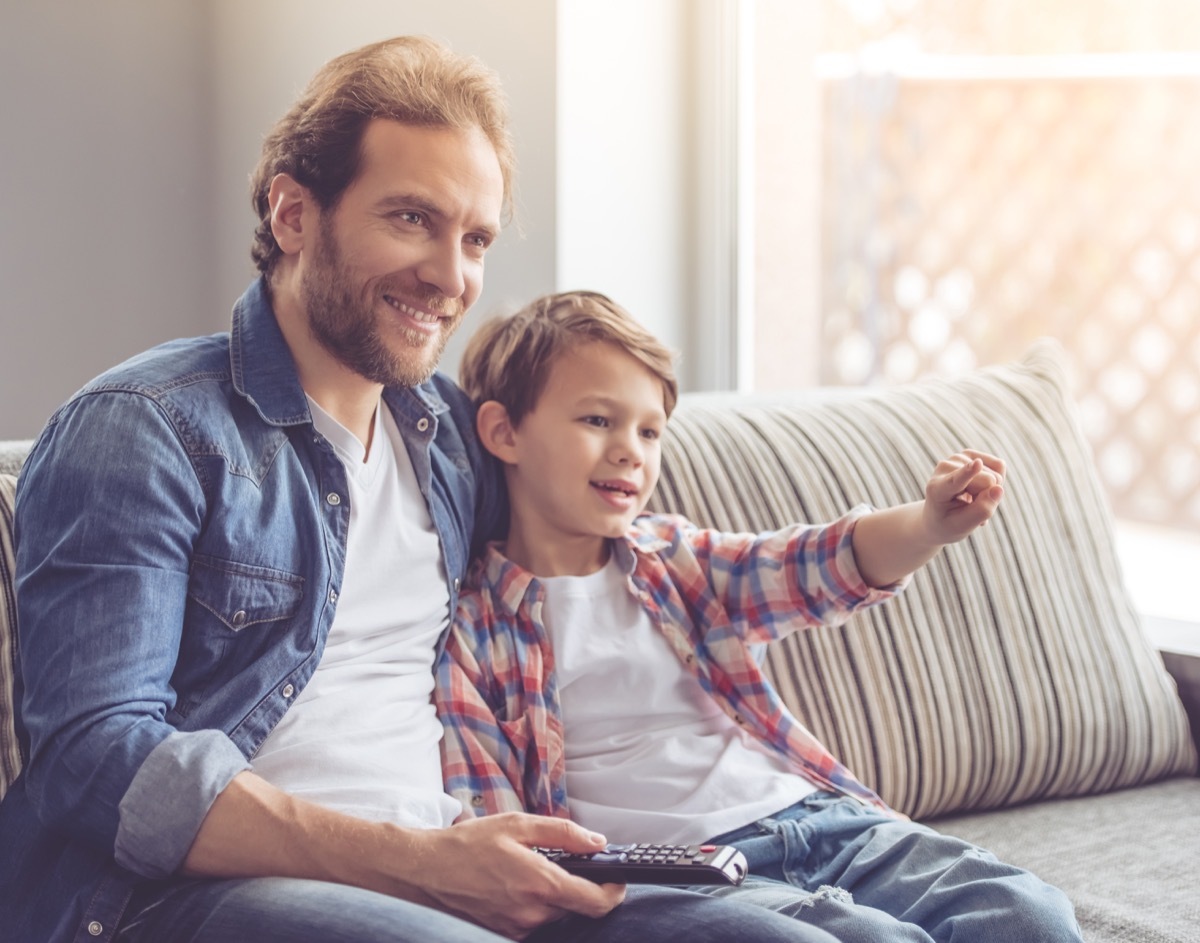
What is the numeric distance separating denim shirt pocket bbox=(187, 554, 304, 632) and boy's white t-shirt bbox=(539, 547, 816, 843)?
0.29m

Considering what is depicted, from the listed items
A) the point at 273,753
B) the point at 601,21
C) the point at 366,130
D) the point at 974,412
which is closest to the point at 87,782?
the point at 273,753

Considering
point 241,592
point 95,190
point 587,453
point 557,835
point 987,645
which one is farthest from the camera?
point 95,190

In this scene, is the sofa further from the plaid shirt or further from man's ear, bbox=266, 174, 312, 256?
man's ear, bbox=266, 174, 312, 256

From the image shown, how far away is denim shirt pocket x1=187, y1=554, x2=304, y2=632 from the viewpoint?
1.04m

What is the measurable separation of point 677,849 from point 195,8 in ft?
5.63

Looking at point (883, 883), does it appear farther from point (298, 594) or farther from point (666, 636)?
point (298, 594)

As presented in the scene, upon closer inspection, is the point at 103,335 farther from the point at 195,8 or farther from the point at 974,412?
the point at 974,412

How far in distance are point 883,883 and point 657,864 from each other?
0.30 metres

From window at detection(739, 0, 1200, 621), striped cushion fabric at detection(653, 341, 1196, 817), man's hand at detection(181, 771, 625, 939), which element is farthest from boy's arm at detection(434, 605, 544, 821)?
window at detection(739, 0, 1200, 621)

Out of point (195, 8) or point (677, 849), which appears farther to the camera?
point (195, 8)

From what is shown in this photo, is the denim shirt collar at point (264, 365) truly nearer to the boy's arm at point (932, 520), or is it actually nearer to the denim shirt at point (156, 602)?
the denim shirt at point (156, 602)

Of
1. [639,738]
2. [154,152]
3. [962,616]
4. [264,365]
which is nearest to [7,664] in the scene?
[264,365]

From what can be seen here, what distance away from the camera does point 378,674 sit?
1.17 m

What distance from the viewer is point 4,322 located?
1.91 metres
